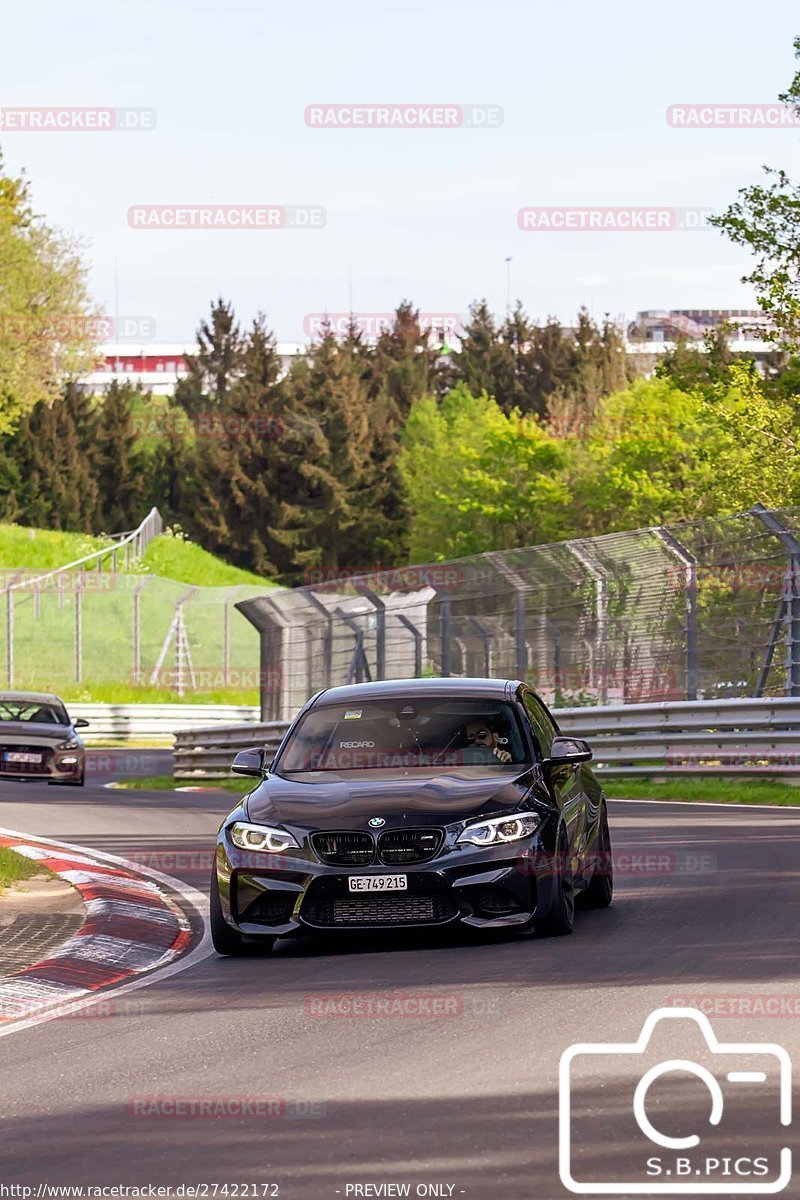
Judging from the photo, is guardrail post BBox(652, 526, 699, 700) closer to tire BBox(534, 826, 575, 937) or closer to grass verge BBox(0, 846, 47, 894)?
grass verge BBox(0, 846, 47, 894)

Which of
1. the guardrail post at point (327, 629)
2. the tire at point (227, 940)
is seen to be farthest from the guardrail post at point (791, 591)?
the tire at point (227, 940)

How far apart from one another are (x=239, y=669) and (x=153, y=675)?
99.7 inches

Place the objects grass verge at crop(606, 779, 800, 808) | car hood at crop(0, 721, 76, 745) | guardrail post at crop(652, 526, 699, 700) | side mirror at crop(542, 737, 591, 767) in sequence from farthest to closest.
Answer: car hood at crop(0, 721, 76, 745), guardrail post at crop(652, 526, 699, 700), grass verge at crop(606, 779, 800, 808), side mirror at crop(542, 737, 591, 767)

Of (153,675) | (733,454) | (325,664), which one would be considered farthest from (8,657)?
(733,454)

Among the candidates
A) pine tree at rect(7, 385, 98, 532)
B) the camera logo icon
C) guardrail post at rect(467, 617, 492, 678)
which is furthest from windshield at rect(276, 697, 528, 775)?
pine tree at rect(7, 385, 98, 532)

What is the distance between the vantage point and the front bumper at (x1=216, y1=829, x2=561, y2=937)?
32.7 feet

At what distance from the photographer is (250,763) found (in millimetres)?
11195

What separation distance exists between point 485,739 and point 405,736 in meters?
0.46

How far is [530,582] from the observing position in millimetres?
26250

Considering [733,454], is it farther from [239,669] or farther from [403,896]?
[403,896]

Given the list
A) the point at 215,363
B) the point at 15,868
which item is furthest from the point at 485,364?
the point at 15,868

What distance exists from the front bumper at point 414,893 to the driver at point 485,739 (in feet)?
3.35

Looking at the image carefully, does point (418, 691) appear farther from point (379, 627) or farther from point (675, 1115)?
point (379, 627)

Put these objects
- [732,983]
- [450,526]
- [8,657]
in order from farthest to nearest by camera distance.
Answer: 1. [450,526]
2. [8,657]
3. [732,983]
